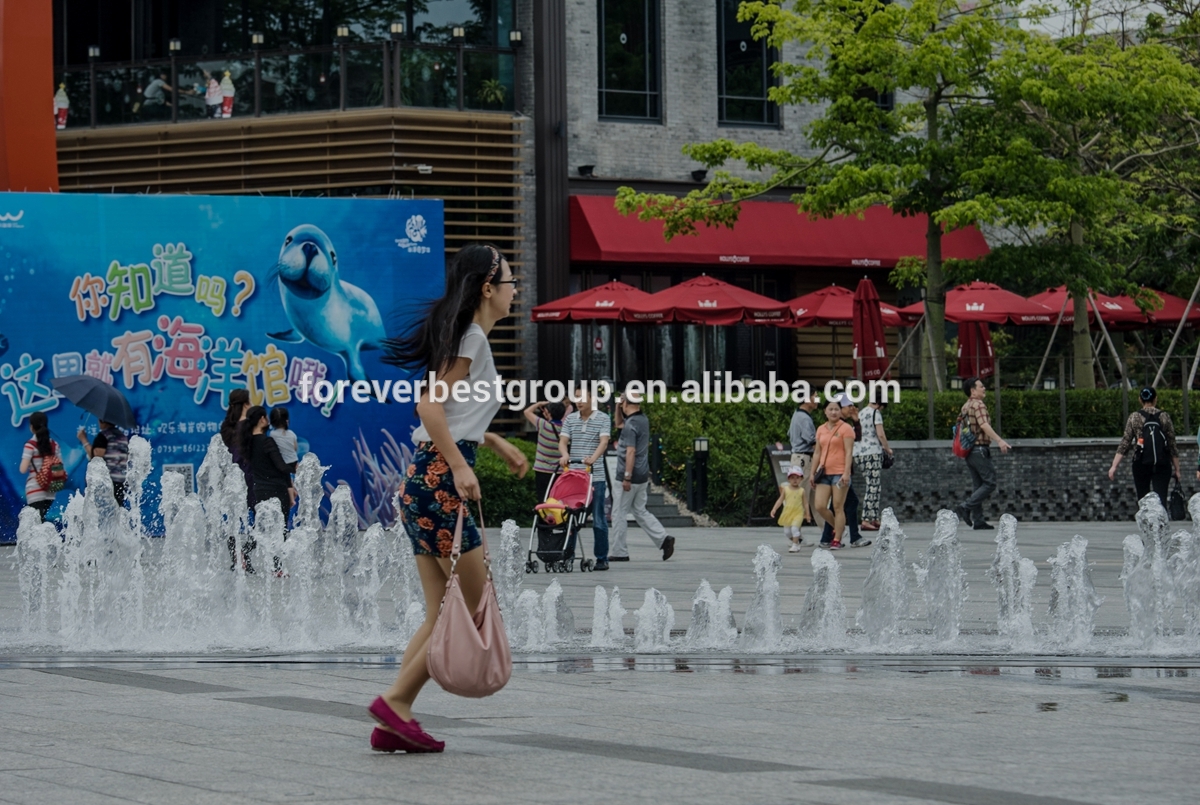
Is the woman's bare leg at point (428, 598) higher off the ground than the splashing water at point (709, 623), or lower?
higher

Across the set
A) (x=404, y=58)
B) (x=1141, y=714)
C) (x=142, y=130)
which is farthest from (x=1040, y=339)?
(x=1141, y=714)

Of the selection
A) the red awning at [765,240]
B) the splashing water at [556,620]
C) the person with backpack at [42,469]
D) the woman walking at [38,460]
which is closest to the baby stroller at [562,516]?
the person with backpack at [42,469]

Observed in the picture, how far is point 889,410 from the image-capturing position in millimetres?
26859

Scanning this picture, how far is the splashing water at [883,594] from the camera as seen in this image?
10.7m

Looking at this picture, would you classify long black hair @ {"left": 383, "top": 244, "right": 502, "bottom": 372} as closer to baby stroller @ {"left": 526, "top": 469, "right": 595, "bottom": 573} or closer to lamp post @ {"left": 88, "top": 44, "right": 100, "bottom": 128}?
baby stroller @ {"left": 526, "top": 469, "right": 595, "bottom": 573}

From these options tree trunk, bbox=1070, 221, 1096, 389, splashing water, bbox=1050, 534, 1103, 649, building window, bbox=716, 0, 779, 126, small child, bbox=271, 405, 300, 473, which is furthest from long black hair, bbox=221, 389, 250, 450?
tree trunk, bbox=1070, 221, 1096, 389

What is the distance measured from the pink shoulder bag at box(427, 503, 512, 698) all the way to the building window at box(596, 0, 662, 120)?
26063 mm

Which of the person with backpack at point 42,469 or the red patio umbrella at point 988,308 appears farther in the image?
the red patio umbrella at point 988,308

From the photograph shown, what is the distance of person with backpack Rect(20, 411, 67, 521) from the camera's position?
18.6 meters

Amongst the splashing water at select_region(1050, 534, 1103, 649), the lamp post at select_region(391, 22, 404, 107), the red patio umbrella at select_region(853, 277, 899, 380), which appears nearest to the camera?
the splashing water at select_region(1050, 534, 1103, 649)

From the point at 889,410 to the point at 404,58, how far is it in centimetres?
954

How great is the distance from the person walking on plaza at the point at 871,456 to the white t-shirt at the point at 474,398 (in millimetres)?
14690

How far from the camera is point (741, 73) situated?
33156 mm

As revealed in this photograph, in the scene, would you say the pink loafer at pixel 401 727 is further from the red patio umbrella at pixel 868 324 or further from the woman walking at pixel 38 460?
the red patio umbrella at pixel 868 324
